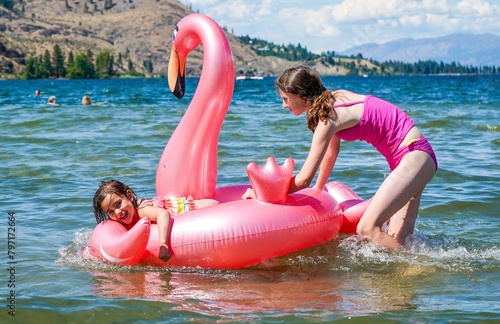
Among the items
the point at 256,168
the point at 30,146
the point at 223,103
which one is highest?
the point at 223,103

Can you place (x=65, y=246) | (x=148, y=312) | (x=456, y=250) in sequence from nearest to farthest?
(x=148, y=312) < (x=456, y=250) < (x=65, y=246)

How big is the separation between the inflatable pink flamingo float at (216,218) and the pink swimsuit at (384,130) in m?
0.54

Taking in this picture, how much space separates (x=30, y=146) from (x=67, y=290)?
8329mm

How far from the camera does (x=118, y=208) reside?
212 inches

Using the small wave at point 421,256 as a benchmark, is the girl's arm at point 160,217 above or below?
above

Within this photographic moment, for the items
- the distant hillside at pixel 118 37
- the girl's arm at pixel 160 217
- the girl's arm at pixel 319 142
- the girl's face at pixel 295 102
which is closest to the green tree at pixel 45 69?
the distant hillside at pixel 118 37

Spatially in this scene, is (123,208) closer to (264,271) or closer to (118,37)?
(264,271)

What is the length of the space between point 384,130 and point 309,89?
1.91 ft

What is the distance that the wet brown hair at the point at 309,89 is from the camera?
4812 mm

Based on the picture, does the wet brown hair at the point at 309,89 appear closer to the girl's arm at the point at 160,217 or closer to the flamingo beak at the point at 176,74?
the girl's arm at the point at 160,217

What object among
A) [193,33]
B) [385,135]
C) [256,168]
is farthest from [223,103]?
[385,135]

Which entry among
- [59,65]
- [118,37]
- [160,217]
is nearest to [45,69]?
[59,65]

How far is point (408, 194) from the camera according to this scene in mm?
5020

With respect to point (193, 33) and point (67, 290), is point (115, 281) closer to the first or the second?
point (67, 290)
